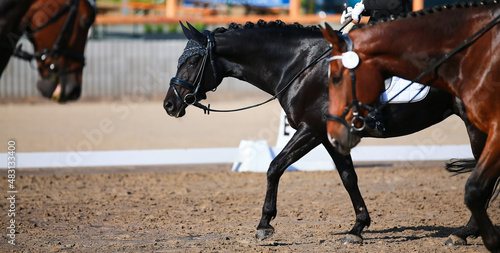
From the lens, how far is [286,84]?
17.0 ft

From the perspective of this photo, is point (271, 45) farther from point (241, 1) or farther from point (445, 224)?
point (241, 1)

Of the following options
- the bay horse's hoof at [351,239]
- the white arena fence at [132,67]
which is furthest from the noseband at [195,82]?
the white arena fence at [132,67]

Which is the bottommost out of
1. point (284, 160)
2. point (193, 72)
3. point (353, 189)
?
point (353, 189)

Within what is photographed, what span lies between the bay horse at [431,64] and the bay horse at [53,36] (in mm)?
1712

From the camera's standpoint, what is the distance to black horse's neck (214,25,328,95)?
5203 millimetres

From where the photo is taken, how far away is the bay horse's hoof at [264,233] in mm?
4996

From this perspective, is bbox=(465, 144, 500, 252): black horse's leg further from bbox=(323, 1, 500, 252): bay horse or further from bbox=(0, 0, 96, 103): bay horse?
bbox=(0, 0, 96, 103): bay horse

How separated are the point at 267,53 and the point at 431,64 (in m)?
1.65

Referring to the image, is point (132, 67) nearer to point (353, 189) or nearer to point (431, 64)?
point (353, 189)

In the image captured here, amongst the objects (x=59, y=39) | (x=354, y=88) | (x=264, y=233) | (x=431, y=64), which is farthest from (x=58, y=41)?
(x=431, y=64)

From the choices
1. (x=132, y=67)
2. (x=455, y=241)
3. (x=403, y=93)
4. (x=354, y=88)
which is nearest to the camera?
(x=354, y=88)

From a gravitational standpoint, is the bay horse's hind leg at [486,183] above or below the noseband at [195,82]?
below

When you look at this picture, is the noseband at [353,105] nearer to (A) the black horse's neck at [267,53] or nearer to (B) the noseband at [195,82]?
(A) the black horse's neck at [267,53]

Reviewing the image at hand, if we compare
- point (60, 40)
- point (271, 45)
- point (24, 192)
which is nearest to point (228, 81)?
point (24, 192)
